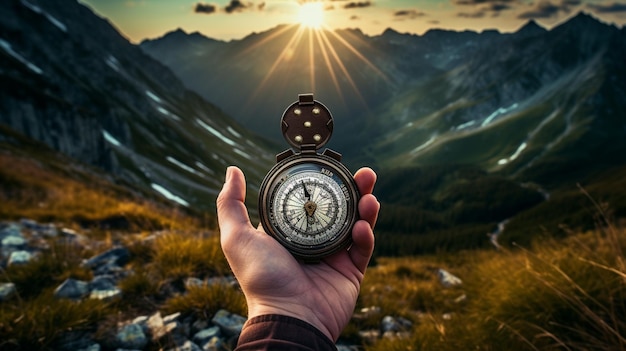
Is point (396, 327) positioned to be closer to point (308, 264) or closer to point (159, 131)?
point (308, 264)

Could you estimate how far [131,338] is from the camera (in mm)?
5207

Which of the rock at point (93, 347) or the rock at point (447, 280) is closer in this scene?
the rock at point (93, 347)

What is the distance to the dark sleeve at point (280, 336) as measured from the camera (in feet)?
9.80

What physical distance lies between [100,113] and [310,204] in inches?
4187

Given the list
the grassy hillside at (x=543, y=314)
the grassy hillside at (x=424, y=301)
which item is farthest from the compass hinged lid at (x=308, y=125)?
the grassy hillside at (x=543, y=314)

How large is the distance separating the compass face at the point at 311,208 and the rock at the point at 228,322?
6.40ft

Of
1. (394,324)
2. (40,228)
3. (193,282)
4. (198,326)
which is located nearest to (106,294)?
(193,282)

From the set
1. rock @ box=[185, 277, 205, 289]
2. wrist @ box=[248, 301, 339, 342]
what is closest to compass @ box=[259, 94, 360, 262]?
wrist @ box=[248, 301, 339, 342]

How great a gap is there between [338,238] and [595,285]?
3.68 m

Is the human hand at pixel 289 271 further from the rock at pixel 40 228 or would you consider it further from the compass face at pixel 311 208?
the rock at pixel 40 228

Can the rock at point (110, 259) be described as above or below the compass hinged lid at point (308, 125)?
below

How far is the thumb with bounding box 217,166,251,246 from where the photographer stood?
400cm

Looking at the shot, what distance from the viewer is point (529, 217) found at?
18488 cm

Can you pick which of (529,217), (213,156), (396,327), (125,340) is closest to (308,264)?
(125,340)
